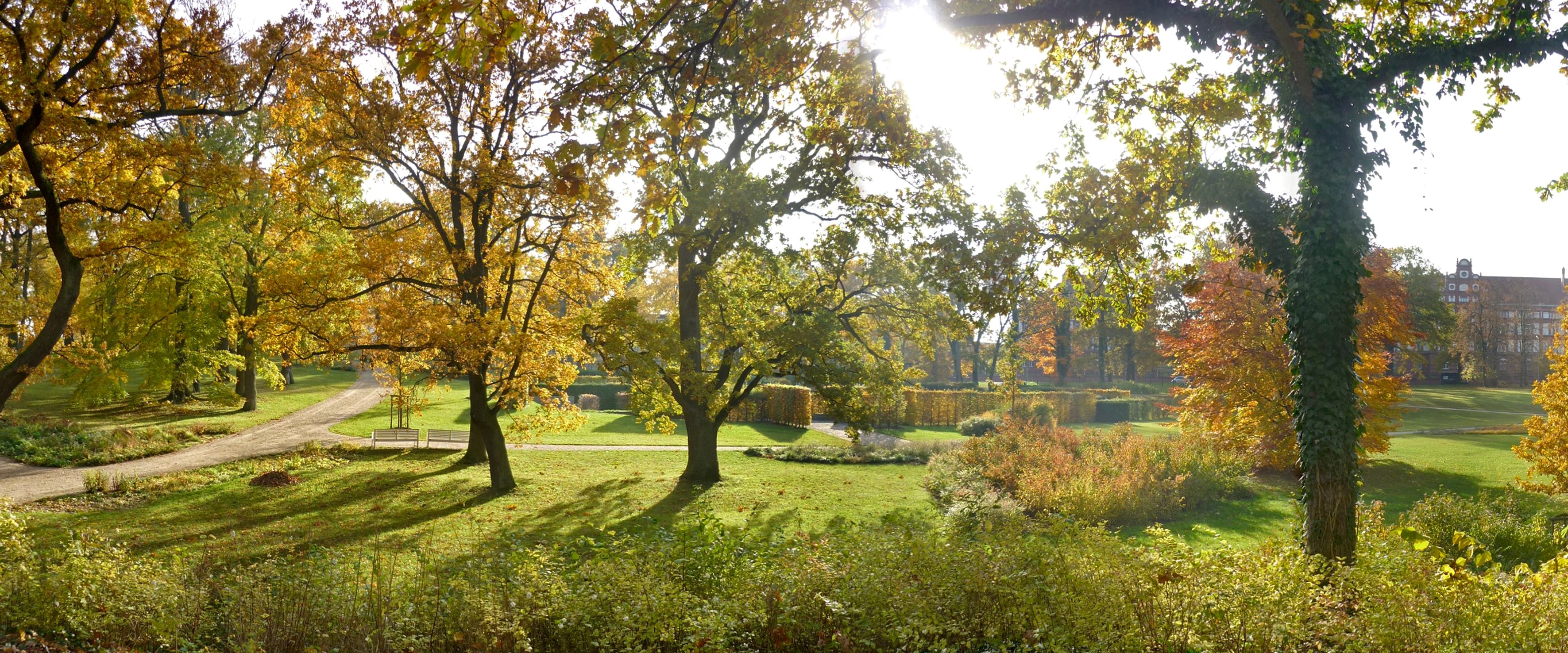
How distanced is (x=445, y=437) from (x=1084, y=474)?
1648 cm

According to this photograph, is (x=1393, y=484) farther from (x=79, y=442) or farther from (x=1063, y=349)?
(x=1063, y=349)

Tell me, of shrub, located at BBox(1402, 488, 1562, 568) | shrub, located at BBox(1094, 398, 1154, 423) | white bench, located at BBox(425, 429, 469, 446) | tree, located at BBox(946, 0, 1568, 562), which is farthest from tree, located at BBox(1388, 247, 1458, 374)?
white bench, located at BBox(425, 429, 469, 446)

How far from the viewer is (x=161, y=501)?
13266mm

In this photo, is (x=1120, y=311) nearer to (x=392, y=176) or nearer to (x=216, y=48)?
(x=216, y=48)

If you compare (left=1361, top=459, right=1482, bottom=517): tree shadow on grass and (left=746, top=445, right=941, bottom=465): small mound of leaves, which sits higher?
(left=1361, top=459, right=1482, bottom=517): tree shadow on grass

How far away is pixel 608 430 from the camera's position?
27.1 m

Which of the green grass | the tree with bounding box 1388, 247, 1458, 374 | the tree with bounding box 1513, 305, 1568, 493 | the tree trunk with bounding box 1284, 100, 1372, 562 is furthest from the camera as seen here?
the tree with bounding box 1388, 247, 1458, 374

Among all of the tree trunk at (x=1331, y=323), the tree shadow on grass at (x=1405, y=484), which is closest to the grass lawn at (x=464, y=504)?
the tree trunk at (x=1331, y=323)

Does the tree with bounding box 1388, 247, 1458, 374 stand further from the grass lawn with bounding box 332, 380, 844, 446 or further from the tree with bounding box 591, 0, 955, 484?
the tree with bounding box 591, 0, 955, 484

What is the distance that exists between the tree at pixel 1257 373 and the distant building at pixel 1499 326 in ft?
150

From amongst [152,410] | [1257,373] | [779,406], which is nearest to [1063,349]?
[779,406]

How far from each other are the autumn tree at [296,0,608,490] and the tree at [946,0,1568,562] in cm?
777

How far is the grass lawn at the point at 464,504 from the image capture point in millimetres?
10766

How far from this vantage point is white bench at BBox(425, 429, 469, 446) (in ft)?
70.7
